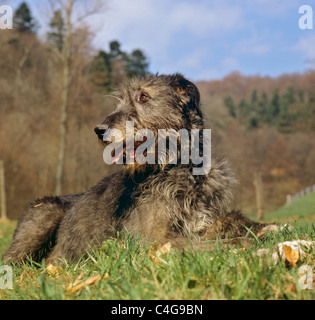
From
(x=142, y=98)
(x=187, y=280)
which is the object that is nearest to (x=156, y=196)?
(x=142, y=98)

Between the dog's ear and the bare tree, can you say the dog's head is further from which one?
the bare tree

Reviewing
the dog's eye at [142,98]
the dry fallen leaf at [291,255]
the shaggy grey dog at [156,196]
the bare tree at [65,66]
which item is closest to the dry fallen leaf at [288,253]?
the dry fallen leaf at [291,255]

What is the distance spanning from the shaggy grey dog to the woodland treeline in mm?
536

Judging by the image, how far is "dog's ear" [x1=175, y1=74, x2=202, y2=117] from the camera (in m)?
4.74

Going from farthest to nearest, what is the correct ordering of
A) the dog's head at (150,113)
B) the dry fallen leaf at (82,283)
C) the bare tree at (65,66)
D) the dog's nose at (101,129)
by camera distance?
the bare tree at (65,66), the dog's head at (150,113), the dog's nose at (101,129), the dry fallen leaf at (82,283)

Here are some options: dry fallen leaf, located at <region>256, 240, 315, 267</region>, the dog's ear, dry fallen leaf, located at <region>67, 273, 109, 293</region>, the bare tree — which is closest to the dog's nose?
the dog's ear

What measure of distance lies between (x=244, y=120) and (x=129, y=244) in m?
93.3

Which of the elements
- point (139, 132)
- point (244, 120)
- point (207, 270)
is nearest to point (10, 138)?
point (139, 132)

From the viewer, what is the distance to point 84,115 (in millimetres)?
30875

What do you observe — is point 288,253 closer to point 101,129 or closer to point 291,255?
point 291,255

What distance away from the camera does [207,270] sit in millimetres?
2443

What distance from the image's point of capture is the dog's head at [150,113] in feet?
14.4

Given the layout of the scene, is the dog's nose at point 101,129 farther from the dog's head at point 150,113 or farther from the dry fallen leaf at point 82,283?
the dry fallen leaf at point 82,283
